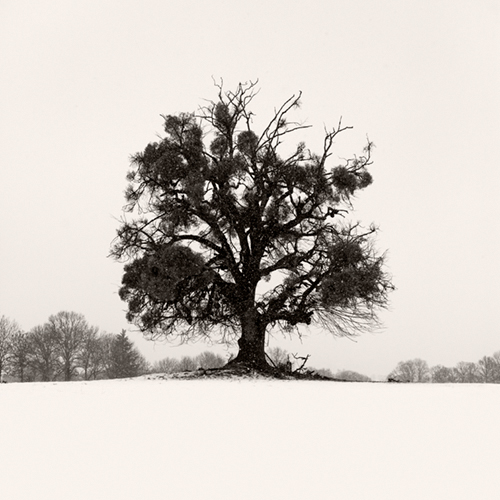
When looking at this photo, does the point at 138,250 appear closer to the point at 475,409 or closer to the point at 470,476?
the point at 475,409

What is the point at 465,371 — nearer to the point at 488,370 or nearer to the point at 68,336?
the point at 488,370

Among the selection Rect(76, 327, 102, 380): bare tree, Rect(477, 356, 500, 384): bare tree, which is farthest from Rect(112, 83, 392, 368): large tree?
Rect(477, 356, 500, 384): bare tree

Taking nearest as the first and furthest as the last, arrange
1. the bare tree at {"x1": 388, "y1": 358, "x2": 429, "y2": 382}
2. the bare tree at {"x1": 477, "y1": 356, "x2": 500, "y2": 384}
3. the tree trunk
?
the tree trunk
the bare tree at {"x1": 477, "y1": 356, "x2": 500, "y2": 384}
the bare tree at {"x1": 388, "y1": 358, "x2": 429, "y2": 382}

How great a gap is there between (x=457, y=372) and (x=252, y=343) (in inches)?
2424

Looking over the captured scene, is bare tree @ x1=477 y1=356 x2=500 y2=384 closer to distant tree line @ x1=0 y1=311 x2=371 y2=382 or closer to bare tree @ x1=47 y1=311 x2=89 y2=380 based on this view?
distant tree line @ x1=0 y1=311 x2=371 y2=382

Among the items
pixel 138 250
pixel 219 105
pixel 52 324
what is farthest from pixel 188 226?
pixel 52 324

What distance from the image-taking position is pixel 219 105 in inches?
624

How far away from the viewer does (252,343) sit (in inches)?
545

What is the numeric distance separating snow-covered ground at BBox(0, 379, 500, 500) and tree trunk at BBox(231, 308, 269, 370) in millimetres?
6528

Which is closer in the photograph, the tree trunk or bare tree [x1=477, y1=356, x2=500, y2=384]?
the tree trunk

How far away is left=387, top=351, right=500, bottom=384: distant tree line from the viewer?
56.3 meters

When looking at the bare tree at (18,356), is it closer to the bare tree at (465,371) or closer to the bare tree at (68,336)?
the bare tree at (68,336)

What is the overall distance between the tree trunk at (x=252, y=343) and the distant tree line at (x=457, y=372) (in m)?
35.4

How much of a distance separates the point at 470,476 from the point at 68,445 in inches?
141
